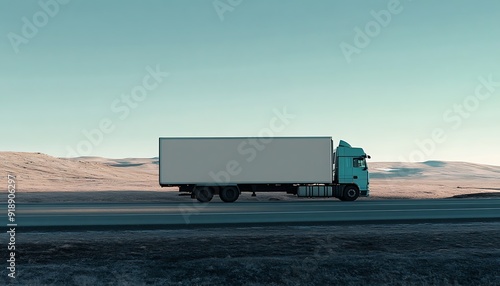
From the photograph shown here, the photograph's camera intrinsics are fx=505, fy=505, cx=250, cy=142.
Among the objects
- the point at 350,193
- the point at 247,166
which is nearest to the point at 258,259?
the point at 247,166

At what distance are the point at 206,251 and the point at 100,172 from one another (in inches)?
3692

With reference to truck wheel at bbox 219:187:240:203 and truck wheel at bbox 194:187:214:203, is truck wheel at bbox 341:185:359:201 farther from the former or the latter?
truck wheel at bbox 194:187:214:203

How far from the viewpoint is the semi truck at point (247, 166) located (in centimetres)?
3256

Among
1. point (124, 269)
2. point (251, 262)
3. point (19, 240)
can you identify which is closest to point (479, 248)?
point (251, 262)

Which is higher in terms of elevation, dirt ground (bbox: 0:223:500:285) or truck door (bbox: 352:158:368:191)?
truck door (bbox: 352:158:368:191)

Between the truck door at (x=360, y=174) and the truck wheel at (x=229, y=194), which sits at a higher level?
the truck door at (x=360, y=174)

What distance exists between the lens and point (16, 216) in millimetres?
21844

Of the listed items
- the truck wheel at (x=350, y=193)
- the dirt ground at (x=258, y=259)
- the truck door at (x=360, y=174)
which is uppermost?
the truck door at (x=360, y=174)

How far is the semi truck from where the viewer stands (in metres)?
32.6

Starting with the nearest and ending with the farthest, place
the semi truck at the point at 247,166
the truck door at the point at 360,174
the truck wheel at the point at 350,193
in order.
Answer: the semi truck at the point at 247,166 → the truck wheel at the point at 350,193 → the truck door at the point at 360,174

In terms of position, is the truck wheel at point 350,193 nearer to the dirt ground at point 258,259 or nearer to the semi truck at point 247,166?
the semi truck at point 247,166

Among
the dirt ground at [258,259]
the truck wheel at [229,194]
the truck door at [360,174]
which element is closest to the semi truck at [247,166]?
the truck wheel at [229,194]

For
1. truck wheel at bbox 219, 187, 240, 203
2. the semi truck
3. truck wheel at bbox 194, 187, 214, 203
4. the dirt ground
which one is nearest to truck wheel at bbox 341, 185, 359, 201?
the semi truck

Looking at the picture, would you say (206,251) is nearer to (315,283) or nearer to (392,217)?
(315,283)
